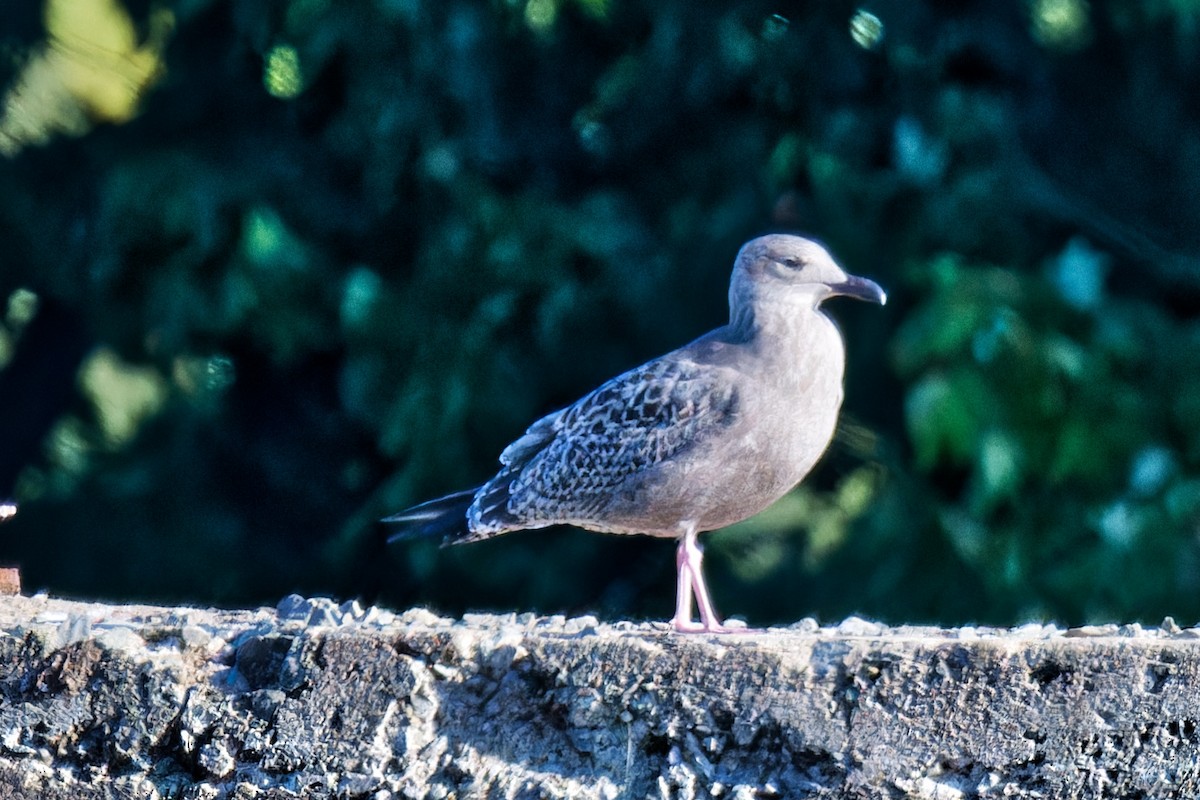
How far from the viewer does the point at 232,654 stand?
6.31 feet

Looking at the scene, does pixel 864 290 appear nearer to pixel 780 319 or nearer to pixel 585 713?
pixel 780 319

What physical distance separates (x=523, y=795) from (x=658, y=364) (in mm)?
1491

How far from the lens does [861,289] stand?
3.13m

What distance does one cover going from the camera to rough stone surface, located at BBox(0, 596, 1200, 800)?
175 centimetres

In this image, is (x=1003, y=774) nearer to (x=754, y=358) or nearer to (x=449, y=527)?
(x=754, y=358)

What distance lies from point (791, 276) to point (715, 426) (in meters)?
0.37

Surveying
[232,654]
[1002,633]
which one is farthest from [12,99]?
[1002,633]

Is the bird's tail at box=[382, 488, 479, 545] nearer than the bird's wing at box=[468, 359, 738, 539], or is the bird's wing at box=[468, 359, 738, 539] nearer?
the bird's wing at box=[468, 359, 738, 539]

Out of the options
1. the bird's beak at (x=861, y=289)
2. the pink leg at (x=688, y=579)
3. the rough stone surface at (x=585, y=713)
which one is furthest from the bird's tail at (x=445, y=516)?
the rough stone surface at (x=585, y=713)

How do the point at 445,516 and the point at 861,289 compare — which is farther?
the point at 445,516

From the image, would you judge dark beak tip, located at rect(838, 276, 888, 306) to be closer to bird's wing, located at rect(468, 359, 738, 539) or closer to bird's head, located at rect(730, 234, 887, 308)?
bird's head, located at rect(730, 234, 887, 308)

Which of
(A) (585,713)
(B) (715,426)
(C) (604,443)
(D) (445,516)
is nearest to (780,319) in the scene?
(B) (715,426)

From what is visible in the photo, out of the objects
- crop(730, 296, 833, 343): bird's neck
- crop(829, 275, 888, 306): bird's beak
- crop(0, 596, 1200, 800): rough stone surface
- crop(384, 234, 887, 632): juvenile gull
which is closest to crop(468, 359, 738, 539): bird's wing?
crop(384, 234, 887, 632): juvenile gull

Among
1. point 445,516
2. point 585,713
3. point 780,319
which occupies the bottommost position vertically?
point 445,516
